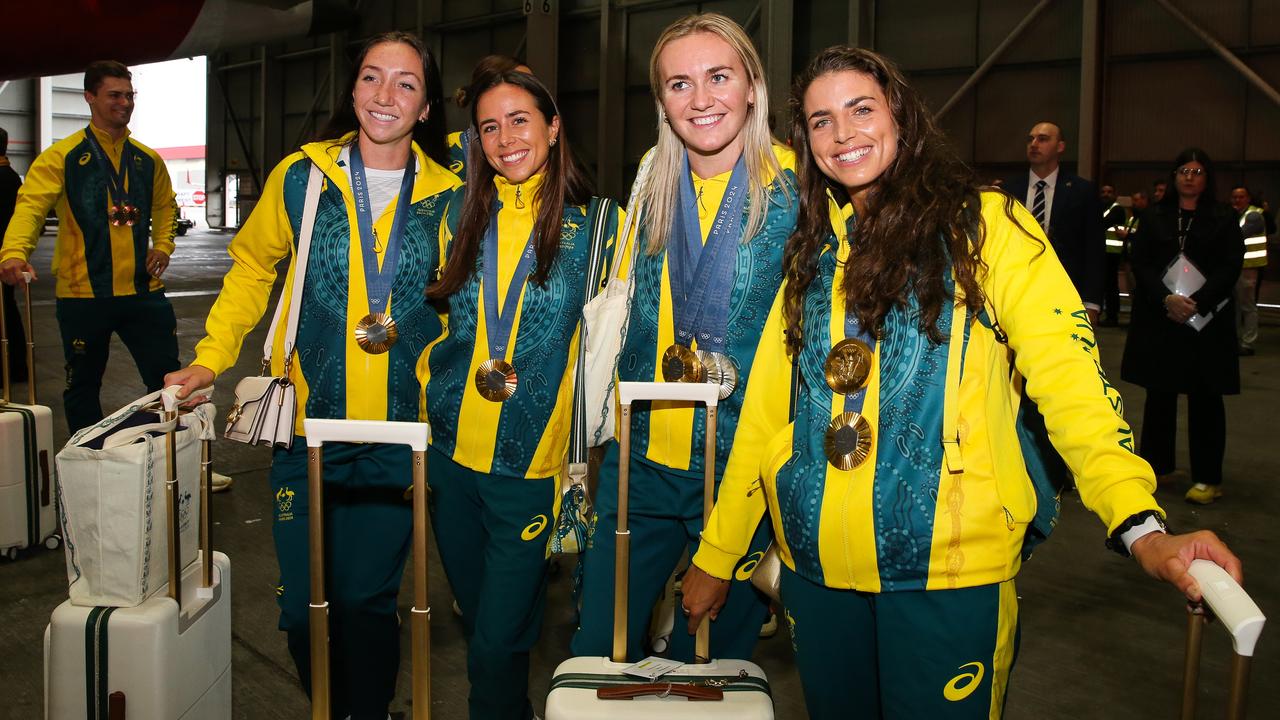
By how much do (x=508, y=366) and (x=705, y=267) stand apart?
0.54 m

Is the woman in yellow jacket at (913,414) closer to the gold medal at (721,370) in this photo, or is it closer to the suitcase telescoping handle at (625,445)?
the suitcase telescoping handle at (625,445)

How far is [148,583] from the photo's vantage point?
217cm

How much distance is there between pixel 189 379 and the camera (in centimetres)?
227

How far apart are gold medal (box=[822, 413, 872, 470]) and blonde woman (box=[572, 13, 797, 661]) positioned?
1.70 feet

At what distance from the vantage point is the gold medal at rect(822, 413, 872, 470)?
5.30 ft

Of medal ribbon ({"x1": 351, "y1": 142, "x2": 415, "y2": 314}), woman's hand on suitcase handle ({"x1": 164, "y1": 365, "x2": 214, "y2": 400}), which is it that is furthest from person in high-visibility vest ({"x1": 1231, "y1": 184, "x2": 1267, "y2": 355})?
woman's hand on suitcase handle ({"x1": 164, "y1": 365, "x2": 214, "y2": 400})

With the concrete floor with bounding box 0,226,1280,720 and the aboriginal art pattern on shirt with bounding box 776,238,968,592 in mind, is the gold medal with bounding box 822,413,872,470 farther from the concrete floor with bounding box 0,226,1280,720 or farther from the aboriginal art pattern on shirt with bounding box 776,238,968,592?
the concrete floor with bounding box 0,226,1280,720

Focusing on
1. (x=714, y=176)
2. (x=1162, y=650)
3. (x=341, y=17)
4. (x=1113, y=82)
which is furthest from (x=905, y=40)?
(x=714, y=176)

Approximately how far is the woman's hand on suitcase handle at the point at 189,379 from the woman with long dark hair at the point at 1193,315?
448 cm

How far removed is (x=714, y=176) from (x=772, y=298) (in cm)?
30

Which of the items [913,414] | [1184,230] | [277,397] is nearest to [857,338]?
[913,414]

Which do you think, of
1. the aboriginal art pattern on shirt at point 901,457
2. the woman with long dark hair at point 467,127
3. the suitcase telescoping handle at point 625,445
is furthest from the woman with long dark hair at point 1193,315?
the aboriginal art pattern on shirt at point 901,457

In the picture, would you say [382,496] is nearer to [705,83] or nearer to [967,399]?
[705,83]

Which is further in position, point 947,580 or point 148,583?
point 148,583
